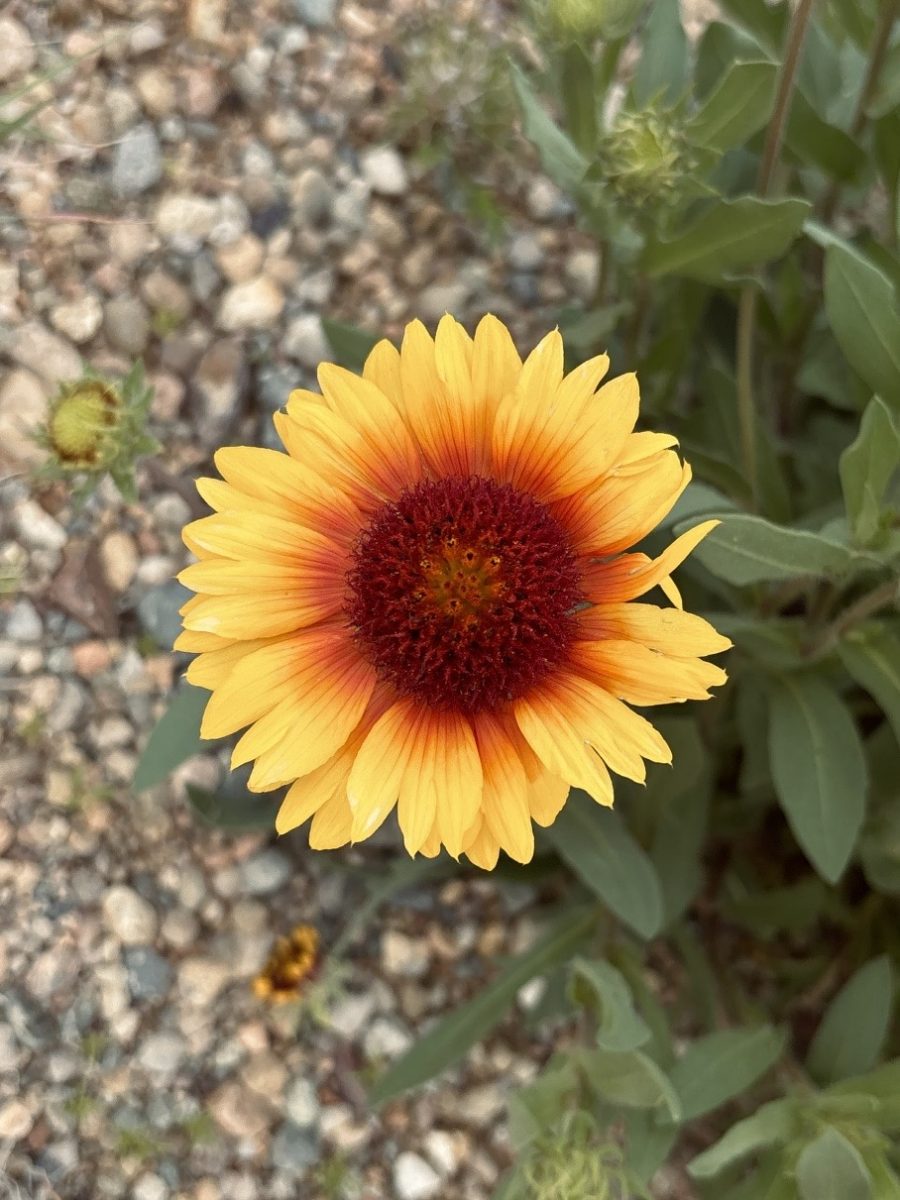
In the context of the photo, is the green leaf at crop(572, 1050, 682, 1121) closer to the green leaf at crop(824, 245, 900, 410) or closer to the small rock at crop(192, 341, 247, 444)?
A: the green leaf at crop(824, 245, 900, 410)

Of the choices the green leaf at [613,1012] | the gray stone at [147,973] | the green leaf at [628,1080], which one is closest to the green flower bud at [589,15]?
the green leaf at [613,1012]

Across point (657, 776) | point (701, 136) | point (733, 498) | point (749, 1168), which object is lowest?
point (749, 1168)

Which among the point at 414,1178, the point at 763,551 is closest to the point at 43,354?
the point at 763,551

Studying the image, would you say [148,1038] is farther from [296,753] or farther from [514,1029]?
[296,753]

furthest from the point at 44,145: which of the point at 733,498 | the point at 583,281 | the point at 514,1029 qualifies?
the point at 514,1029

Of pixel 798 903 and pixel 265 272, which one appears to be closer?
pixel 798 903

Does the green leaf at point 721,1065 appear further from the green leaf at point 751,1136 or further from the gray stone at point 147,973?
the gray stone at point 147,973

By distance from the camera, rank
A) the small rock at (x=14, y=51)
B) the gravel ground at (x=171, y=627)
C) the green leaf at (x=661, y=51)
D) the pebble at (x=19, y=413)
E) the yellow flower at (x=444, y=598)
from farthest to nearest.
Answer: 1. the small rock at (x=14, y=51)
2. the pebble at (x=19, y=413)
3. the gravel ground at (x=171, y=627)
4. the green leaf at (x=661, y=51)
5. the yellow flower at (x=444, y=598)
